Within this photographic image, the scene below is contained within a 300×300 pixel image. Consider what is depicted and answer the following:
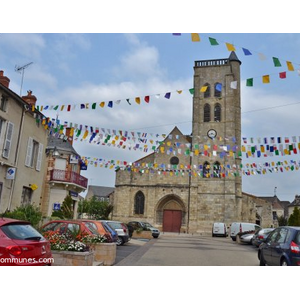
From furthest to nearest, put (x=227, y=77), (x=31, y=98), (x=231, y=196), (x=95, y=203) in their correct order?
(x=95, y=203) < (x=227, y=77) < (x=231, y=196) < (x=31, y=98)

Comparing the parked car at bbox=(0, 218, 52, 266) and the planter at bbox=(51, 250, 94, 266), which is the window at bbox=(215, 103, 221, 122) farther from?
the parked car at bbox=(0, 218, 52, 266)

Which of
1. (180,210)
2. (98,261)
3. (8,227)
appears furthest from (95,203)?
(8,227)

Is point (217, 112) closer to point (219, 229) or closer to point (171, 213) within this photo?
point (171, 213)

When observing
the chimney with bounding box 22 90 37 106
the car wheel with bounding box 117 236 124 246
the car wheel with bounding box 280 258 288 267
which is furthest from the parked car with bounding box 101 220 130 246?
the car wheel with bounding box 280 258 288 267

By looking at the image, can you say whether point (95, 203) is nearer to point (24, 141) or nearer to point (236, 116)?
point (236, 116)

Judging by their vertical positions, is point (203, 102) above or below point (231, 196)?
above

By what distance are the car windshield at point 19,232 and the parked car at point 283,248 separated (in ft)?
17.2

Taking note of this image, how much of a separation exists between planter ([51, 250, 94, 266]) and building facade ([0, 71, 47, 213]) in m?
7.61

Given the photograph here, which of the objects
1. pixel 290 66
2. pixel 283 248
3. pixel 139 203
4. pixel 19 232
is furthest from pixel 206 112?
pixel 19 232

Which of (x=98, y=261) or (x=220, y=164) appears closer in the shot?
(x=98, y=261)

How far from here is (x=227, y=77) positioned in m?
37.2

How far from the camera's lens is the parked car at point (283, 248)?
715 centimetres

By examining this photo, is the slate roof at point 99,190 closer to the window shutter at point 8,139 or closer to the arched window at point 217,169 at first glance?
the arched window at point 217,169

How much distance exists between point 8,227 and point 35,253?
68 cm
